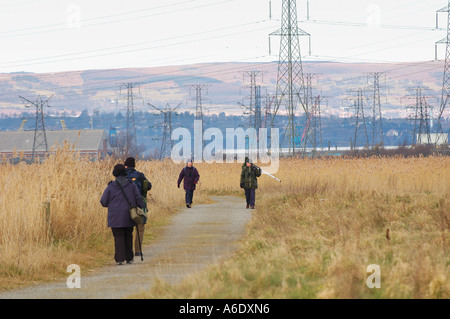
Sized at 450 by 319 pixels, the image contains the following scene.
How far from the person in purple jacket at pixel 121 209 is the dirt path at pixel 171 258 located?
0.32 meters

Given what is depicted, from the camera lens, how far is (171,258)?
587 inches

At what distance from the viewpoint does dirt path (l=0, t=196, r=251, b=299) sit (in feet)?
36.0

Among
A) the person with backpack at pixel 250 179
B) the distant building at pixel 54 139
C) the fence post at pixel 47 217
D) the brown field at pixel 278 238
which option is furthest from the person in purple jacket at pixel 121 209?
the distant building at pixel 54 139

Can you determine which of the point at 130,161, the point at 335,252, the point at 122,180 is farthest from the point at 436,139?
the point at 335,252

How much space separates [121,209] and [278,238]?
115 inches

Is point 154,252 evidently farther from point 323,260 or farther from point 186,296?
point 186,296

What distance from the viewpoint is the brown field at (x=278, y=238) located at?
30.6ft

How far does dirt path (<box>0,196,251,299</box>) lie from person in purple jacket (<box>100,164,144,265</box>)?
0.32 metres

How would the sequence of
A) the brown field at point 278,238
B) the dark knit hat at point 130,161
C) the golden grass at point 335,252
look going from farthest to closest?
the dark knit hat at point 130,161, the brown field at point 278,238, the golden grass at point 335,252

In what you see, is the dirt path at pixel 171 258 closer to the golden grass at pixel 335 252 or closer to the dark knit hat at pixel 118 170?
the golden grass at pixel 335 252

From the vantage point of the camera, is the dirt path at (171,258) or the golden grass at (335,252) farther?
the dirt path at (171,258)

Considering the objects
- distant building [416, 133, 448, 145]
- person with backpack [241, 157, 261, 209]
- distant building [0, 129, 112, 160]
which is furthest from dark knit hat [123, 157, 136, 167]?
distant building [0, 129, 112, 160]

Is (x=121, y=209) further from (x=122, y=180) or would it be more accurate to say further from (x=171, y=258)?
(x=171, y=258)
